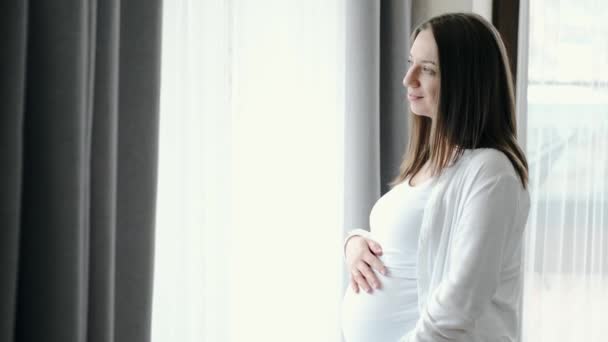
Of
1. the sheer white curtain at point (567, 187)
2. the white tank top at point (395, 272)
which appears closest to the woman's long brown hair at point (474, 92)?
the white tank top at point (395, 272)

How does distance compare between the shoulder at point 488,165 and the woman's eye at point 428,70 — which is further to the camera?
the woman's eye at point 428,70

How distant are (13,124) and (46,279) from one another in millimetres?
304

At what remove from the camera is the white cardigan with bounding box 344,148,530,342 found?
1.35 m

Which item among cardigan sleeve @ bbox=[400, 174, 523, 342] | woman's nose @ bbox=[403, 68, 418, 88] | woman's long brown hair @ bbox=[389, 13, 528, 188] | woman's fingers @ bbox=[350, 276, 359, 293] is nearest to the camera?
cardigan sleeve @ bbox=[400, 174, 523, 342]

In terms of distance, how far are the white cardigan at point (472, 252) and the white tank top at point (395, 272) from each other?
0.06 meters

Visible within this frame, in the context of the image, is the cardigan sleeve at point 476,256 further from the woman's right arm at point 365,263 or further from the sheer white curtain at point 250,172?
the sheer white curtain at point 250,172

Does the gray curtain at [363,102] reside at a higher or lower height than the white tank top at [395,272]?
higher

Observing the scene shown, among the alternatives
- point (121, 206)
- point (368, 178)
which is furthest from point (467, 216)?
point (368, 178)

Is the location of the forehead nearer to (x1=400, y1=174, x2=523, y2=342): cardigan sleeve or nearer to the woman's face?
the woman's face

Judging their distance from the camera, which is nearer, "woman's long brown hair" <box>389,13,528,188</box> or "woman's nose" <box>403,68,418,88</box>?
"woman's long brown hair" <box>389,13,528,188</box>

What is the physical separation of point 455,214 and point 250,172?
93 centimetres

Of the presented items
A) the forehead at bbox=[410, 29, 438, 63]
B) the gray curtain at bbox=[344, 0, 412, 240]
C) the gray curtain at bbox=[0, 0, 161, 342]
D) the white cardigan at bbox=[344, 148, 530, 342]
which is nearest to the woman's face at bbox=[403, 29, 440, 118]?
the forehead at bbox=[410, 29, 438, 63]

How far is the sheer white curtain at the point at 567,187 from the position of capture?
9.06 feet

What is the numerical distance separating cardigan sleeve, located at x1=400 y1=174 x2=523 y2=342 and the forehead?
29cm
